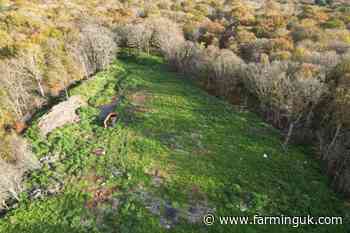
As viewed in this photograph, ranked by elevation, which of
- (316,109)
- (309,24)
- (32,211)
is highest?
(309,24)

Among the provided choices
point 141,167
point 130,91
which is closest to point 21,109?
point 130,91

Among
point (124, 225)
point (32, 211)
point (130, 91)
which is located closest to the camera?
point (124, 225)

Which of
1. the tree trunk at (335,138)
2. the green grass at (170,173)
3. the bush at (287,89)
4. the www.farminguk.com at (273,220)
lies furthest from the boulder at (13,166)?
the tree trunk at (335,138)

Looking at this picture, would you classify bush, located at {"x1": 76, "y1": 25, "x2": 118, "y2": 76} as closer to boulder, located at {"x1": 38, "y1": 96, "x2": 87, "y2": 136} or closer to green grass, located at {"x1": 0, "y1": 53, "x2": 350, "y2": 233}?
boulder, located at {"x1": 38, "y1": 96, "x2": 87, "y2": 136}

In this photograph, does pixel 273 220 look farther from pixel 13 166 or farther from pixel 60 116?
pixel 60 116

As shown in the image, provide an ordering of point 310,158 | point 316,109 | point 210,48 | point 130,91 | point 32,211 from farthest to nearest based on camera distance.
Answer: point 210,48
point 130,91
point 316,109
point 310,158
point 32,211

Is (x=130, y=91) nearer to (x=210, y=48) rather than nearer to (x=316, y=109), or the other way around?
(x=210, y=48)
